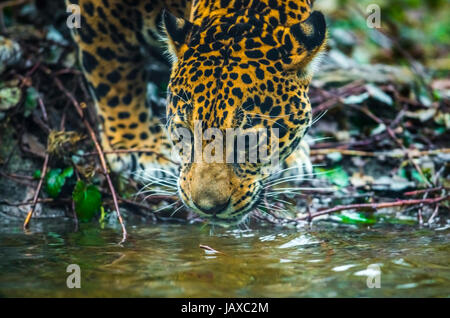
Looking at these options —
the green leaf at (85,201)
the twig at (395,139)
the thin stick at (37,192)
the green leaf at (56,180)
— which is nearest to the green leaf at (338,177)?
the twig at (395,139)

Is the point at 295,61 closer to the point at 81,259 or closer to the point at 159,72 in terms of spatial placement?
the point at 81,259

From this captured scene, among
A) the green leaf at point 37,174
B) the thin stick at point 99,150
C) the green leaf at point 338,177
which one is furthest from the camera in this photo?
the green leaf at point 338,177

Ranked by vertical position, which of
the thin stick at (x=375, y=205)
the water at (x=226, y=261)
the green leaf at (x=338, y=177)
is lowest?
the water at (x=226, y=261)

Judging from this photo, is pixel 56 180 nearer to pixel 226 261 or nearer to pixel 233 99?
pixel 233 99

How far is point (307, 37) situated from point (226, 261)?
1536 mm

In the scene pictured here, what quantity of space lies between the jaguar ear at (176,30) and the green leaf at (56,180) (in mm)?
1307

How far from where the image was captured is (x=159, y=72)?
6047mm

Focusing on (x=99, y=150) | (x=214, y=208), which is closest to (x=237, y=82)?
(x=214, y=208)

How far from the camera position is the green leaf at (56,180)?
4.75m

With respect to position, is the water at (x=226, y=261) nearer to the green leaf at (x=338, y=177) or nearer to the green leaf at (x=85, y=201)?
the green leaf at (x=85, y=201)

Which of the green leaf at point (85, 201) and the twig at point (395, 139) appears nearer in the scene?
the green leaf at point (85, 201)

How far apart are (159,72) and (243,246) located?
267 centimetres

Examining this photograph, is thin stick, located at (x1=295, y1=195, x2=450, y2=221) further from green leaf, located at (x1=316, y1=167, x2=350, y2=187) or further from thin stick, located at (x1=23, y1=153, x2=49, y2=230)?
thin stick, located at (x1=23, y1=153, x2=49, y2=230)

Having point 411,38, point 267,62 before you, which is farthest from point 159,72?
point 411,38
